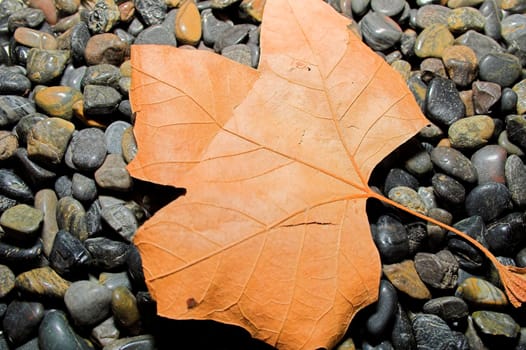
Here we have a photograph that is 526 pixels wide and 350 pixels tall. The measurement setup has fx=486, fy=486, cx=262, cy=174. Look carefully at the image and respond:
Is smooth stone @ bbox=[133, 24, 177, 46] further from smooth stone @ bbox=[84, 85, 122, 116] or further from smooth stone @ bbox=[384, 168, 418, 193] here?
smooth stone @ bbox=[384, 168, 418, 193]

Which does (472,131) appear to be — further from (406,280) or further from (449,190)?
(406,280)

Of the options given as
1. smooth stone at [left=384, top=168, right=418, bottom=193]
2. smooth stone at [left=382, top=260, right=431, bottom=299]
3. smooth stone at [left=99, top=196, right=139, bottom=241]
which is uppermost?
smooth stone at [left=384, top=168, right=418, bottom=193]

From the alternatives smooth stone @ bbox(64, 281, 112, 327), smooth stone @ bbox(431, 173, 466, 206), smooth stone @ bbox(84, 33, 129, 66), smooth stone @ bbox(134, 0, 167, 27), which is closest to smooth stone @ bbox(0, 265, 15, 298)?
smooth stone @ bbox(64, 281, 112, 327)

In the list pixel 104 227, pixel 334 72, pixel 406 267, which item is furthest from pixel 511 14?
pixel 104 227

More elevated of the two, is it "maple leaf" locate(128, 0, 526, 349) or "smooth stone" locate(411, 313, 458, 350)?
"maple leaf" locate(128, 0, 526, 349)

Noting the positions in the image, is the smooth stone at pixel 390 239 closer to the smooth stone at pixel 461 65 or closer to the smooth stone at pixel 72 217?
the smooth stone at pixel 461 65

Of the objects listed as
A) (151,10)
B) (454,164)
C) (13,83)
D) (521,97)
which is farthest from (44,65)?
(521,97)

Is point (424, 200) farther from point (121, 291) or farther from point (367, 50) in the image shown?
point (121, 291)
